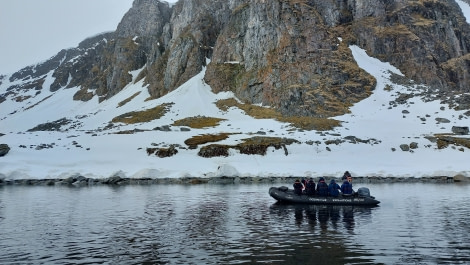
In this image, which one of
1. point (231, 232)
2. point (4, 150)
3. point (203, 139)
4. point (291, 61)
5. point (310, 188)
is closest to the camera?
point (231, 232)

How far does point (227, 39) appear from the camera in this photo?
147000 millimetres

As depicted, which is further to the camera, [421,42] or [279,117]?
[421,42]

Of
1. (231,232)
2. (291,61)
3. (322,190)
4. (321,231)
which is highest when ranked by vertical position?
(291,61)

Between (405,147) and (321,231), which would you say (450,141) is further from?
(321,231)

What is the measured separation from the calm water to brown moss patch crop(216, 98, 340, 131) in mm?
53789

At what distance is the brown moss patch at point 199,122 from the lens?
105 metres

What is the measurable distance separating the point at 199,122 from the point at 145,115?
2562cm

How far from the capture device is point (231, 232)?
70.7ft

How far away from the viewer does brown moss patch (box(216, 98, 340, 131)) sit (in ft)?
296

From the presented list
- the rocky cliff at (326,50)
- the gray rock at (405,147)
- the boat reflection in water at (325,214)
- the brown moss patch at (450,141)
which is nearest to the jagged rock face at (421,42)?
the rocky cliff at (326,50)

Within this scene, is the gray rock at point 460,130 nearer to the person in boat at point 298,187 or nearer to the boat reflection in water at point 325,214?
the boat reflection in water at point 325,214

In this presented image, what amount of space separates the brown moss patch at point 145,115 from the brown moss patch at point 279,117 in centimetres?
1801

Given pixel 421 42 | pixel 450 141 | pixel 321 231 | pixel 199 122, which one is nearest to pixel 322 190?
pixel 321 231

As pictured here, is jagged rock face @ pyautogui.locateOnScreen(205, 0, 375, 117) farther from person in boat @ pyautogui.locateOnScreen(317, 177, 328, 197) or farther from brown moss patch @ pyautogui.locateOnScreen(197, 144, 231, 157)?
person in boat @ pyautogui.locateOnScreen(317, 177, 328, 197)
